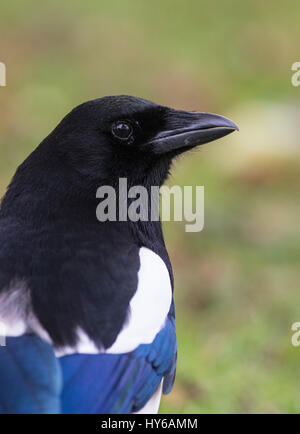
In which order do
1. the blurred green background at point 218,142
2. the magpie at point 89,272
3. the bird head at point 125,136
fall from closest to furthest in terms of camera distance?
the magpie at point 89,272 → the bird head at point 125,136 → the blurred green background at point 218,142

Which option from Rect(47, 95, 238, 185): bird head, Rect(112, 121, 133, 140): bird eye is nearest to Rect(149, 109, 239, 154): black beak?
Rect(47, 95, 238, 185): bird head

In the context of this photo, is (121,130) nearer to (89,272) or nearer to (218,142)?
(89,272)

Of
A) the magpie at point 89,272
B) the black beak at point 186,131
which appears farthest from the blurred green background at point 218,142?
the magpie at point 89,272

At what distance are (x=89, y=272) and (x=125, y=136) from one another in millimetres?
585

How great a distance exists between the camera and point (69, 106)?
806 cm

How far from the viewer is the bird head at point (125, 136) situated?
323 cm

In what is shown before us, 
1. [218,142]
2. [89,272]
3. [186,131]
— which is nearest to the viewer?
[89,272]

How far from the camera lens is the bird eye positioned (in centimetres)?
325

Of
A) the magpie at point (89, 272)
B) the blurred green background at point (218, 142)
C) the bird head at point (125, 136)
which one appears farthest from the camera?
the blurred green background at point (218, 142)

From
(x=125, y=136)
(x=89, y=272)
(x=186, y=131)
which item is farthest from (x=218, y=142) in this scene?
(x=89, y=272)

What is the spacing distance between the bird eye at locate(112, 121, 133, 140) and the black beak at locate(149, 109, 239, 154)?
0.38 feet

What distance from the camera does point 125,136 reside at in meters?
3.27

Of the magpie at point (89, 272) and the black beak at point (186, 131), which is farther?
the black beak at point (186, 131)

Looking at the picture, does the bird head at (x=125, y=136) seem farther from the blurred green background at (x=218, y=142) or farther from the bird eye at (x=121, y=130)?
the blurred green background at (x=218, y=142)
